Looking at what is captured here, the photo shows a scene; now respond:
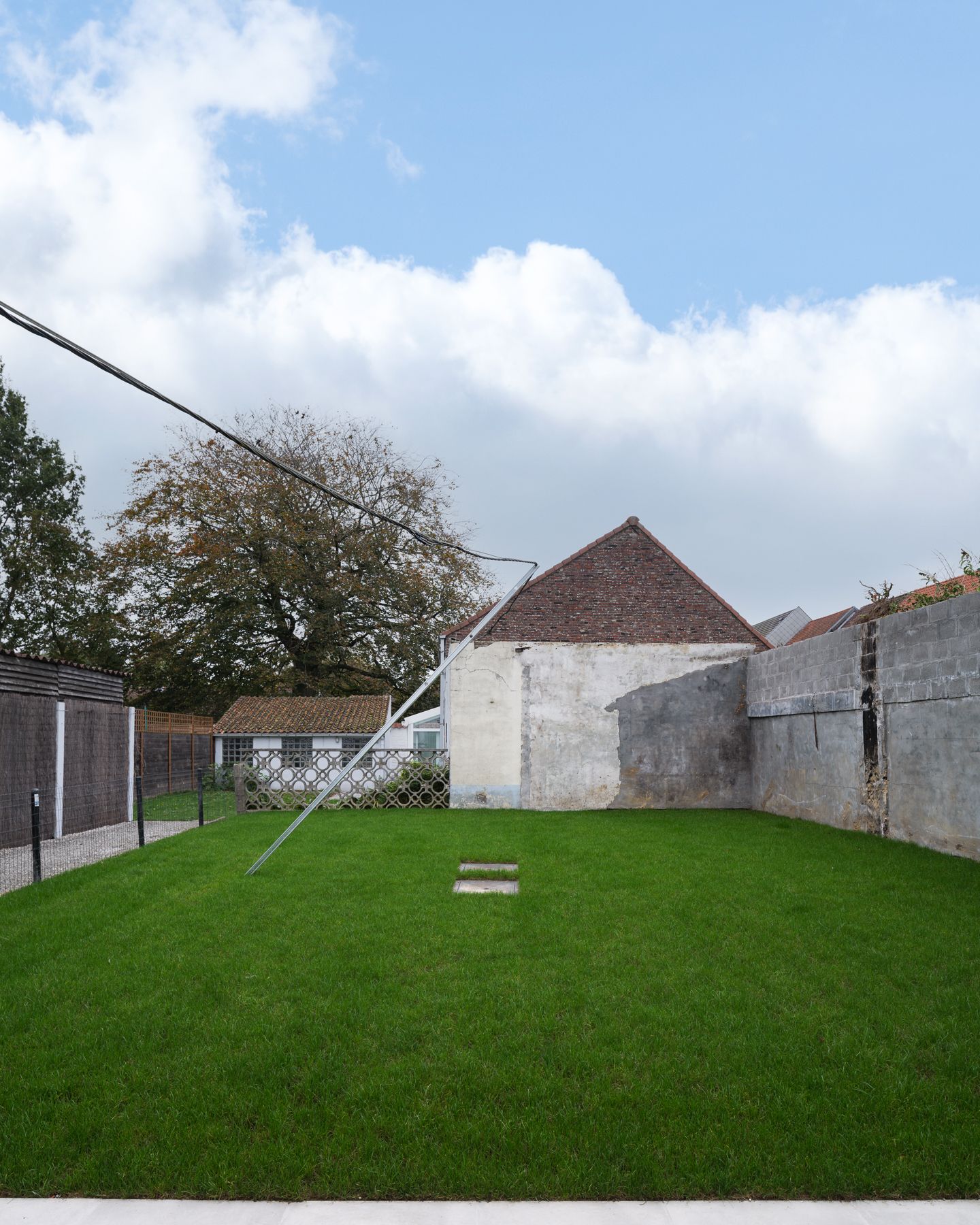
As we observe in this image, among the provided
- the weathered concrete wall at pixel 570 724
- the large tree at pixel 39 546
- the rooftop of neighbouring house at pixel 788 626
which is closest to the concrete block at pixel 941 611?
the weathered concrete wall at pixel 570 724

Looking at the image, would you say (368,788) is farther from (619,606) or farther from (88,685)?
(619,606)

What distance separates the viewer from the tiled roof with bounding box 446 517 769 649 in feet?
56.8

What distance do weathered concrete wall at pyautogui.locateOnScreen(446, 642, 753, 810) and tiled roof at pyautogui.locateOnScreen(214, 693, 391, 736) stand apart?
875 cm

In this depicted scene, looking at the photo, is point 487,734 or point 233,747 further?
point 233,747

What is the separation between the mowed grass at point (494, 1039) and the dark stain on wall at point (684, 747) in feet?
27.4

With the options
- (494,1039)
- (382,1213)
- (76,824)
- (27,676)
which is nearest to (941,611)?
(494,1039)

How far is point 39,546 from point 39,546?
0.03m

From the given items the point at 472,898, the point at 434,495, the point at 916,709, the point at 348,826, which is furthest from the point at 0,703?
the point at 434,495

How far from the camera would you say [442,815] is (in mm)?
15625

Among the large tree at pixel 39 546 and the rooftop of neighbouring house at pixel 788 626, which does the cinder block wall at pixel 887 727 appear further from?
the rooftop of neighbouring house at pixel 788 626

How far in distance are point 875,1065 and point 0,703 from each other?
1135cm

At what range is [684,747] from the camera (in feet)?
Result: 55.6

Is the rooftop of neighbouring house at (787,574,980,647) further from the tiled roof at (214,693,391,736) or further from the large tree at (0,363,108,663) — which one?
the large tree at (0,363,108,663)

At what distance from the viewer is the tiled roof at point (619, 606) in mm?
17312
